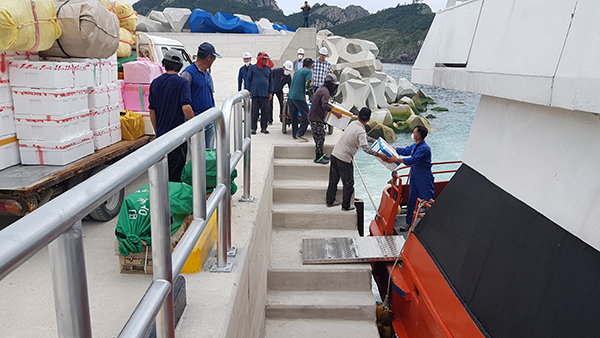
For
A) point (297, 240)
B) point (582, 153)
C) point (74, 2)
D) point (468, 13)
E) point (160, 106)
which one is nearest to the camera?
point (582, 153)

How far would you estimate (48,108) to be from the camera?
357 cm

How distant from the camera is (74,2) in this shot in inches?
153

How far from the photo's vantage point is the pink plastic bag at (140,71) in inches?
230

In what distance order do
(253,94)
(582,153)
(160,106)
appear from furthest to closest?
(253,94) → (160,106) → (582,153)

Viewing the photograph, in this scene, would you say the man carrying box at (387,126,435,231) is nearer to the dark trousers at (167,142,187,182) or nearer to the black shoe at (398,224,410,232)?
the black shoe at (398,224,410,232)

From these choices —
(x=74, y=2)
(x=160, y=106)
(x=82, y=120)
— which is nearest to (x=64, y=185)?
(x=82, y=120)

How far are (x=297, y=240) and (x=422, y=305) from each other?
228 centimetres

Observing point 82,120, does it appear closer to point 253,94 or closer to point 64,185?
point 64,185

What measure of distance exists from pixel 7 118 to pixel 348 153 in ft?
13.8

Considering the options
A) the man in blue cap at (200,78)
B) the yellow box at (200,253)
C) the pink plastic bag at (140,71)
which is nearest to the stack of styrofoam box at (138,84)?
the pink plastic bag at (140,71)

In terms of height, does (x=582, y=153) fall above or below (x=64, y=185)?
above

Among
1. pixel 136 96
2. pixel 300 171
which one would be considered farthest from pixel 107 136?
pixel 300 171

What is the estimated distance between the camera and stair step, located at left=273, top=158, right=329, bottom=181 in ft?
23.6

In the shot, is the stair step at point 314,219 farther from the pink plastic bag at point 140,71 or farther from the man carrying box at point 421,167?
the pink plastic bag at point 140,71
